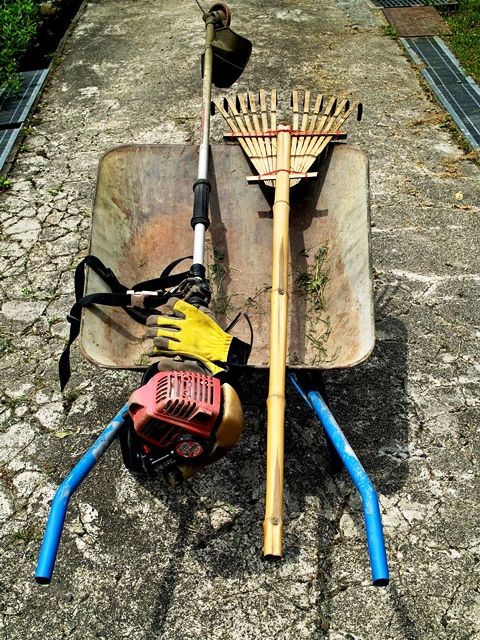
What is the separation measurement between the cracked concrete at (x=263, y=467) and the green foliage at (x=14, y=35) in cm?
137

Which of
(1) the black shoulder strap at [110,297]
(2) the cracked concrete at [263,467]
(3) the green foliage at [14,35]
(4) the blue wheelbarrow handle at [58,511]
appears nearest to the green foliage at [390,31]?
(2) the cracked concrete at [263,467]

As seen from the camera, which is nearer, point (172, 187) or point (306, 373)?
point (306, 373)

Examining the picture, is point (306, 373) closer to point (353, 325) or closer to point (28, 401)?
point (353, 325)

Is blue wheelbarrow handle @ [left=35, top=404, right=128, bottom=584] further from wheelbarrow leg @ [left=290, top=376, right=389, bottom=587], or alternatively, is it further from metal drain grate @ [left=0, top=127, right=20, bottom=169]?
metal drain grate @ [left=0, top=127, right=20, bottom=169]

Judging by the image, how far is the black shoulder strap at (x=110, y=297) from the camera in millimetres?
3076

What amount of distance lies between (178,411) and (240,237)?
162cm

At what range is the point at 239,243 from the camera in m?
3.92

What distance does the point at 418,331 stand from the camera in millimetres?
4145

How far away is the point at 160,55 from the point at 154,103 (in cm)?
117

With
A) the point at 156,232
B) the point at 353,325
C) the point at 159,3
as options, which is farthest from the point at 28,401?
the point at 159,3

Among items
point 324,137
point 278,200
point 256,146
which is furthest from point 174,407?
point 324,137

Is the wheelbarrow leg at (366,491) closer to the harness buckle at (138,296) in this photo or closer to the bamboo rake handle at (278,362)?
the bamboo rake handle at (278,362)

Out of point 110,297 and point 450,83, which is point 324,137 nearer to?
point 110,297

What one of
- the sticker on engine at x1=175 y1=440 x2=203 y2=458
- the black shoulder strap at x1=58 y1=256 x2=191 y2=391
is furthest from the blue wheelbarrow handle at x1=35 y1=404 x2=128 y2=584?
the black shoulder strap at x1=58 y1=256 x2=191 y2=391
